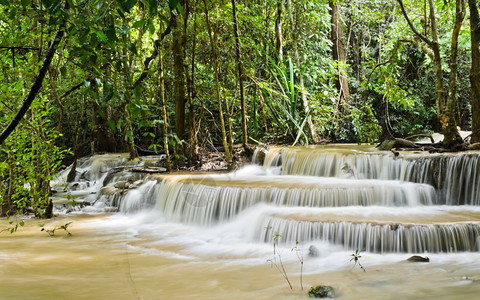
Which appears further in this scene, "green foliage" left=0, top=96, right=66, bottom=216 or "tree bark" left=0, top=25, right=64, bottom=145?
"green foliage" left=0, top=96, right=66, bottom=216

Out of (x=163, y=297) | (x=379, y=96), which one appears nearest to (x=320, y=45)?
(x=379, y=96)

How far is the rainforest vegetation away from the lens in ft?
24.5

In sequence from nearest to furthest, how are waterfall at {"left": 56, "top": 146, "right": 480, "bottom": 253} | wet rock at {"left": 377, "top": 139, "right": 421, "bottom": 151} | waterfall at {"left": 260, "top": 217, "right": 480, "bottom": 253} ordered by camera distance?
waterfall at {"left": 260, "top": 217, "right": 480, "bottom": 253} < waterfall at {"left": 56, "top": 146, "right": 480, "bottom": 253} < wet rock at {"left": 377, "top": 139, "right": 421, "bottom": 151}

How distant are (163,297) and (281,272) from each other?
4.56 feet

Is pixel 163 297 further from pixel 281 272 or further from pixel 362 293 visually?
pixel 362 293

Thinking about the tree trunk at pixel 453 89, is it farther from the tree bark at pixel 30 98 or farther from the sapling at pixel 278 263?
the tree bark at pixel 30 98

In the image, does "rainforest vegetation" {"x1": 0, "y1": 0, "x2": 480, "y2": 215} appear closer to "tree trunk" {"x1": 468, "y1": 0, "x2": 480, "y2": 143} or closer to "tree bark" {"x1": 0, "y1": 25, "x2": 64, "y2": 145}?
"tree trunk" {"x1": 468, "y1": 0, "x2": 480, "y2": 143}

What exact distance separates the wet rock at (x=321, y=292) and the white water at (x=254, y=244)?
4.4 inches

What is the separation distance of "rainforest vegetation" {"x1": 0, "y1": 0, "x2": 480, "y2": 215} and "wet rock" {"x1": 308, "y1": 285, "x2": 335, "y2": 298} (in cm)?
269

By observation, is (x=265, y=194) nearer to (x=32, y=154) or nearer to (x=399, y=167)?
(x=399, y=167)

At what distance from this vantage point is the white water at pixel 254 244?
14.4 ft

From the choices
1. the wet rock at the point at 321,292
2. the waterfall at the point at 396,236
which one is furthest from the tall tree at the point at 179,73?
the wet rock at the point at 321,292

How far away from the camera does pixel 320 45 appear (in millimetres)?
14344

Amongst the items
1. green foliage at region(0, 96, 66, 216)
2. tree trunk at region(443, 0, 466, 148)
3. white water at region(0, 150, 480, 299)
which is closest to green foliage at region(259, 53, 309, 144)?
white water at region(0, 150, 480, 299)
